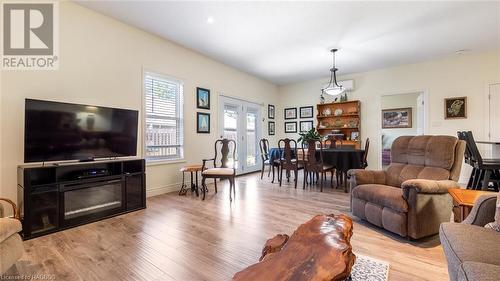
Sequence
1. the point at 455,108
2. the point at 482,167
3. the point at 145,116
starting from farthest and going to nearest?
the point at 455,108 < the point at 145,116 < the point at 482,167

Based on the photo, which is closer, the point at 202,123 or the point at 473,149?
the point at 473,149

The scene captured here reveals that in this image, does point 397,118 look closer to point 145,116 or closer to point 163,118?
point 163,118

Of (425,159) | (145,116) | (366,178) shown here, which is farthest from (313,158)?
(145,116)

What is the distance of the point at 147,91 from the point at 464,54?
21.3 ft

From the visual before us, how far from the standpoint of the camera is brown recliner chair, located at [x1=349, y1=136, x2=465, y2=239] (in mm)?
2154

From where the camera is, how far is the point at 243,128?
20.5 ft

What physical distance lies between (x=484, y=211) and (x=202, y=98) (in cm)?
449

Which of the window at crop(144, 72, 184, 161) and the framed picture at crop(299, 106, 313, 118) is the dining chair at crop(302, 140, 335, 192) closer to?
the window at crop(144, 72, 184, 161)

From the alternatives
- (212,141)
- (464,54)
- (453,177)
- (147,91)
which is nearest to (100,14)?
(147,91)

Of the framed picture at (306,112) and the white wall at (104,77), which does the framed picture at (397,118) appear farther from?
the white wall at (104,77)

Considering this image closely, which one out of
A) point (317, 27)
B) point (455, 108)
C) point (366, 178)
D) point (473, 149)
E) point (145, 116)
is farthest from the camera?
point (455, 108)

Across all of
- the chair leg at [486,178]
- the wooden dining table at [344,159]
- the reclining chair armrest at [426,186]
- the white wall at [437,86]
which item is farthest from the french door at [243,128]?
the chair leg at [486,178]

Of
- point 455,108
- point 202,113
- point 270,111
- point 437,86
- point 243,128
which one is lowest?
point 243,128

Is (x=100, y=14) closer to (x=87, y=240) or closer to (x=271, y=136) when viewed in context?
(x=87, y=240)
